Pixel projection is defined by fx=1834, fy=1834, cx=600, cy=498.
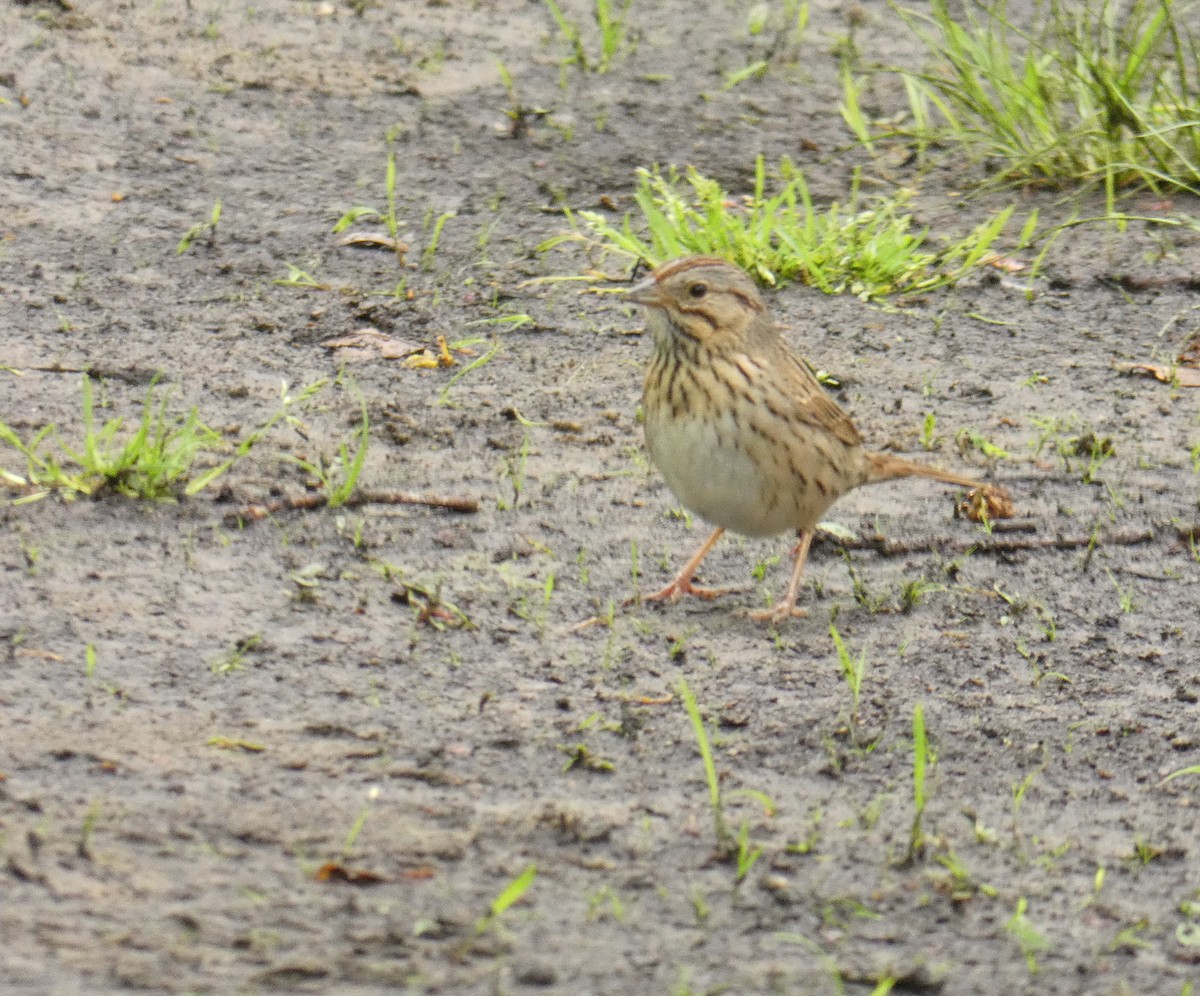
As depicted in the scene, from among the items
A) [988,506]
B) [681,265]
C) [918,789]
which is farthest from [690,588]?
[918,789]

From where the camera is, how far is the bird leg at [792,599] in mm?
5094

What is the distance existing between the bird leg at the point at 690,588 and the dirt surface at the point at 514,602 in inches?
4.2

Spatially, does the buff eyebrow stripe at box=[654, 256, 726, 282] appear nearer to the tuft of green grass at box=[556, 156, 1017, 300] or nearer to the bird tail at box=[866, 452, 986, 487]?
the bird tail at box=[866, 452, 986, 487]

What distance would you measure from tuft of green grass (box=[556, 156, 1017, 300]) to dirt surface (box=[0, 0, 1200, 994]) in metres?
0.15

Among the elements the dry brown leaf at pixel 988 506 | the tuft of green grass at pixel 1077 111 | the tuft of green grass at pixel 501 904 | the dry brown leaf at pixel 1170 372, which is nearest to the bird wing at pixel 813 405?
the dry brown leaf at pixel 988 506

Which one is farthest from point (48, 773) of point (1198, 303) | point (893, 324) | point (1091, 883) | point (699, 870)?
point (1198, 303)

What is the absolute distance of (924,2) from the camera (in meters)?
9.87

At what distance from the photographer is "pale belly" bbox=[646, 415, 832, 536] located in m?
4.94

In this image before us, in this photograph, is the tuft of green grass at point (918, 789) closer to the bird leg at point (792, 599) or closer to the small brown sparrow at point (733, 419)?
the bird leg at point (792, 599)

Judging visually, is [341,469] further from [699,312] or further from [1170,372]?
[1170,372]

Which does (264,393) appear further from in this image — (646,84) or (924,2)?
(924,2)

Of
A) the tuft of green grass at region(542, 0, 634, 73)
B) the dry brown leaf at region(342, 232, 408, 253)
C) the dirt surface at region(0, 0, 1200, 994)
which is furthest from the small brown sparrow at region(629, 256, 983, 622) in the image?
the tuft of green grass at region(542, 0, 634, 73)

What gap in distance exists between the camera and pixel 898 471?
5.54 meters

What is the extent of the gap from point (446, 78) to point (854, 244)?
2467 millimetres
